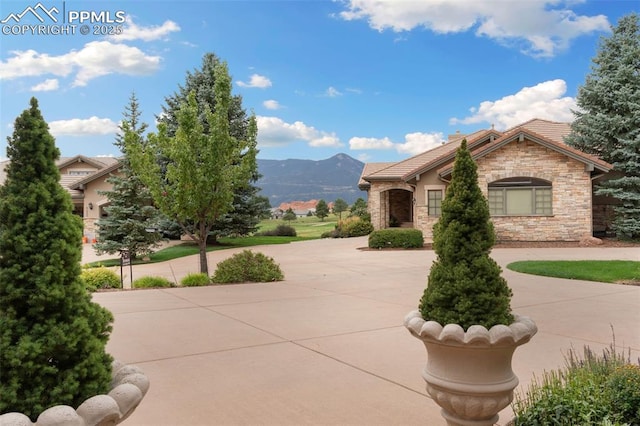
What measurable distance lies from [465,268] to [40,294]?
2547mm

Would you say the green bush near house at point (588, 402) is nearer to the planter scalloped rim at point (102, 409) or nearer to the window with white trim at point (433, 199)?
the planter scalloped rim at point (102, 409)

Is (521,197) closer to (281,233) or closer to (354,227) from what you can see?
(354,227)

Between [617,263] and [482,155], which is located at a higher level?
[482,155]

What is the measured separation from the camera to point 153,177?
38.4 feet

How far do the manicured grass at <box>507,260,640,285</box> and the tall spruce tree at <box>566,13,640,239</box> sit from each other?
29.2 feet

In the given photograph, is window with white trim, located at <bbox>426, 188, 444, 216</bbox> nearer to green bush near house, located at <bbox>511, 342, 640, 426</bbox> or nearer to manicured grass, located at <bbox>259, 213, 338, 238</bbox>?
manicured grass, located at <bbox>259, 213, 338, 238</bbox>

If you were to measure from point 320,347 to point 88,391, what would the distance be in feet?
12.9

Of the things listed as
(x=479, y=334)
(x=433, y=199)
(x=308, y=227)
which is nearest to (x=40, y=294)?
(x=479, y=334)

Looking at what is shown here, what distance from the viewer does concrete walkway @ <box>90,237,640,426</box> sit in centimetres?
410

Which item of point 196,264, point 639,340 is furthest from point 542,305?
point 196,264

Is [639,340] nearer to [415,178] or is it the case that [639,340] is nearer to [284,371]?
[284,371]

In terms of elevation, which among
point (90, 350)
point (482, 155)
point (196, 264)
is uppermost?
point (482, 155)

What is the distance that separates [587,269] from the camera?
1254cm

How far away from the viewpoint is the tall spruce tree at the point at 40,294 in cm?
207
